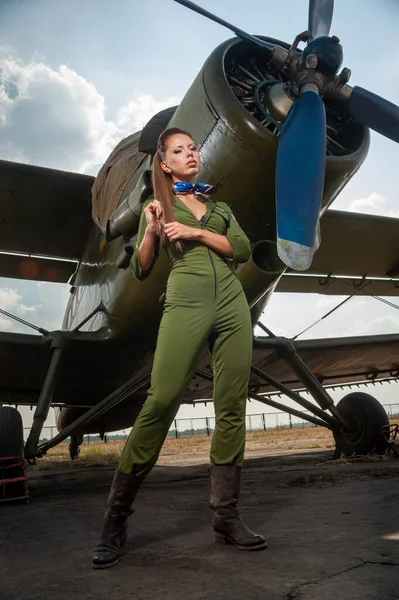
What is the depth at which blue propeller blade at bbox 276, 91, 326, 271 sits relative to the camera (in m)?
2.58

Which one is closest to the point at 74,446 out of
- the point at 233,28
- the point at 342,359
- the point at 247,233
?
the point at 342,359

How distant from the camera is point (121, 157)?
4.57m

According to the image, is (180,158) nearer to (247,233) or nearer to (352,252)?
(247,233)

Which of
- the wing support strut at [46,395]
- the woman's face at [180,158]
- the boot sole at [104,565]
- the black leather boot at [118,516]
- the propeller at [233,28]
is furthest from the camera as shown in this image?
the wing support strut at [46,395]

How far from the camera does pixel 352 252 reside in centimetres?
785

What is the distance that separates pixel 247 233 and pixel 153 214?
163cm

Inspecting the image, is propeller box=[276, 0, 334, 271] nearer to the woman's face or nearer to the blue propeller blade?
the blue propeller blade

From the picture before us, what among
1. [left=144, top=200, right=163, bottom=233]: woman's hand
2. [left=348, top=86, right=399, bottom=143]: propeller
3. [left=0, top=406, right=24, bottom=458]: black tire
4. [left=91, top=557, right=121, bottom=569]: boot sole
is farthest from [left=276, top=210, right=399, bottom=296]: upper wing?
[left=91, top=557, right=121, bottom=569]: boot sole

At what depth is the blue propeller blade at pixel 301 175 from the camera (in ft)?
8.47

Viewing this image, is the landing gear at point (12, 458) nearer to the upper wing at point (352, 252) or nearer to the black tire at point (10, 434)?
the black tire at point (10, 434)

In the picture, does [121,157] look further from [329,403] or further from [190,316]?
[329,403]

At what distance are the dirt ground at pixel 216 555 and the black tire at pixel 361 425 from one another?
3.55 meters

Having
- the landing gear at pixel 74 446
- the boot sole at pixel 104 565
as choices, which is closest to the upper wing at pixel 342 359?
the boot sole at pixel 104 565

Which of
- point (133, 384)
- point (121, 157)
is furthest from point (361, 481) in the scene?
point (121, 157)
